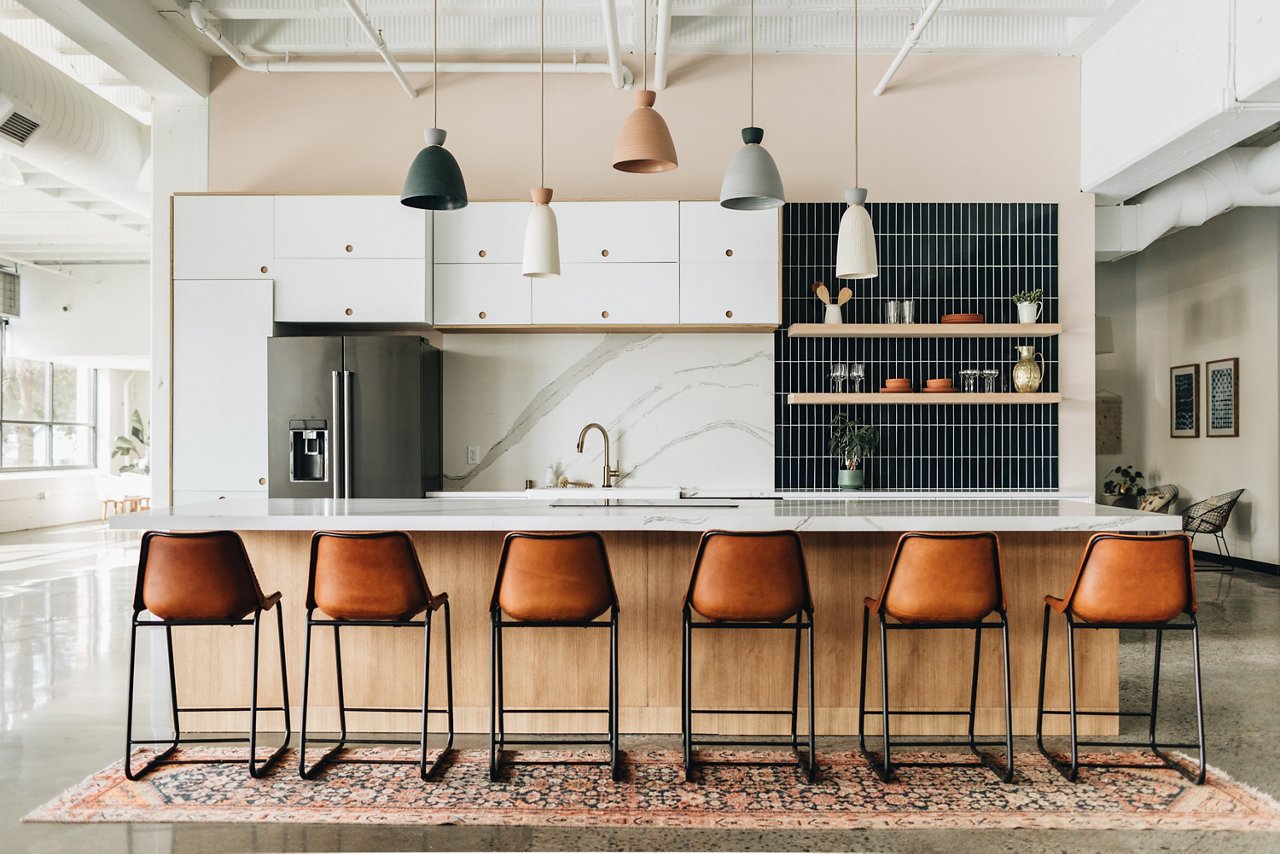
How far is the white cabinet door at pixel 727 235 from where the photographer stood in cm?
515

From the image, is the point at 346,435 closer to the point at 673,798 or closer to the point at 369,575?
the point at 369,575

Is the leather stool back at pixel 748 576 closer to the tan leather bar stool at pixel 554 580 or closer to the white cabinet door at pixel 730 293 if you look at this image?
the tan leather bar stool at pixel 554 580

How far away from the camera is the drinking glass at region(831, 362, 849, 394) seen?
18.0ft

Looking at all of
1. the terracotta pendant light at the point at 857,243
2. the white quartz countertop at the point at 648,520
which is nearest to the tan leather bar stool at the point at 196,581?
the white quartz countertop at the point at 648,520

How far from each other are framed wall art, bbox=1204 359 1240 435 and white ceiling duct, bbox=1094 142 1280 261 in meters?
2.55

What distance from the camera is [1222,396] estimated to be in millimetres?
8297

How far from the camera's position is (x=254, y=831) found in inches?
112

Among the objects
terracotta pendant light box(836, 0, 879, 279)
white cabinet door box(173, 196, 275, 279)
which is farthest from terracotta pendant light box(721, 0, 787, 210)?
white cabinet door box(173, 196, 275, 279)

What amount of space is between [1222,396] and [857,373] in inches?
197

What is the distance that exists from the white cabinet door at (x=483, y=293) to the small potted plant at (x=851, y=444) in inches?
79.9

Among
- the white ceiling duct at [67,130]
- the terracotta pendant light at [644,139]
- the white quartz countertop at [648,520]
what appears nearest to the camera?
the white quartz countertop at [648,520]

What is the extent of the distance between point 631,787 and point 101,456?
1375cm

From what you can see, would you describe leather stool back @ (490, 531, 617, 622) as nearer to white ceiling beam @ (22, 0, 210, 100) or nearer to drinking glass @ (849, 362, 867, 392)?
drinking glass @ (849, 362, 867, 392)

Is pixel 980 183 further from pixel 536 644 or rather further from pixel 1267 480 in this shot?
pixel 1267 480
